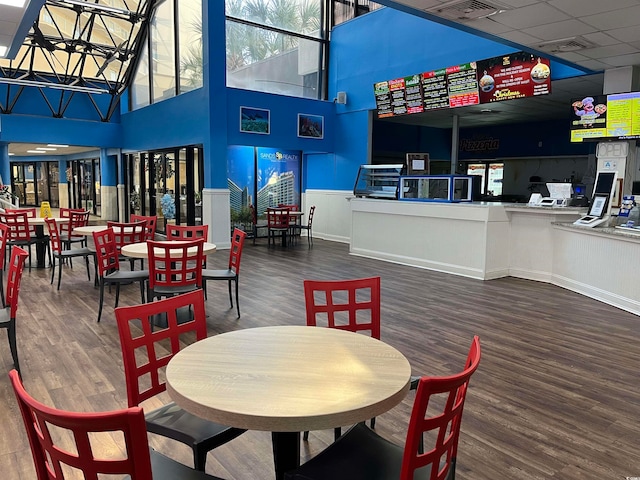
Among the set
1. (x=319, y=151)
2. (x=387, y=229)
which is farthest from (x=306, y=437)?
(x=319, y=151)

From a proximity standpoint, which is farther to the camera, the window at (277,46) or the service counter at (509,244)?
the window at (277,46)

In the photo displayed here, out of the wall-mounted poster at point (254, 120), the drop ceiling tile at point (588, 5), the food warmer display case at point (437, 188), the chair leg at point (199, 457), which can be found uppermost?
the drop ceiling tile at point (588, 5)

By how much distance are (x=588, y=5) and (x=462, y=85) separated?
12.5 feet

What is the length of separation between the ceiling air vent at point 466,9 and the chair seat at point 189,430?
4.20 metres

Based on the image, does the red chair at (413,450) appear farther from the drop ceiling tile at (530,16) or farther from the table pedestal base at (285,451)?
the drop ceiling tile at (530,16)

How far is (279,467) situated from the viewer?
1808 millimetres

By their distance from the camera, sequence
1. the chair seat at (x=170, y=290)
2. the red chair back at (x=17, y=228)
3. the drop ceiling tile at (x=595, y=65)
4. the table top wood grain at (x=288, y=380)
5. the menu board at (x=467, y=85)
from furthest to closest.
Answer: the menu board at (x=467, y=85) → the red chair back at (x=17, y=228) → the drop ceiling tile at (x=595, y=65) → the chair seat at (x=170, y=290) → the table top wood grain at (x=288, y=380)

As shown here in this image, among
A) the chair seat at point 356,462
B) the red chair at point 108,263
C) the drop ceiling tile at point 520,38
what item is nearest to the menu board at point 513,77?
the drop ceiling tile at point 520,38

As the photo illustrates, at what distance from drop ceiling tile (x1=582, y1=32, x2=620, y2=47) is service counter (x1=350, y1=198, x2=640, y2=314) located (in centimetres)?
207

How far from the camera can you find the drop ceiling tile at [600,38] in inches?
203

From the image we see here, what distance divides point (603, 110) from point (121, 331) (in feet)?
21.5

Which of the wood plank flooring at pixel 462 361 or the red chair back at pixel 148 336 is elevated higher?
the red chair back at pixel 148 336

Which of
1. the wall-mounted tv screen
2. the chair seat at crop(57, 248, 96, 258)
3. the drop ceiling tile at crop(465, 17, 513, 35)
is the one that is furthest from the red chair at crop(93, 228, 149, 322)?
the wall-mounted tv screen

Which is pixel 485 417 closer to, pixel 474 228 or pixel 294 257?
pixel 474 228
